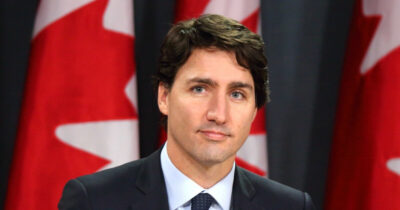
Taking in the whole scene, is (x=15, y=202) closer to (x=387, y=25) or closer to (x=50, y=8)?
(x=50, y=8)

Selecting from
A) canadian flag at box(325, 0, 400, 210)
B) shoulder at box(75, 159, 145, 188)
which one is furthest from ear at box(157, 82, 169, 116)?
canadian flag at box(325, 0, 400, 210)

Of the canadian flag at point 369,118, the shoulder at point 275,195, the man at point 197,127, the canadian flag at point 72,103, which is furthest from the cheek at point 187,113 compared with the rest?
the canadian flag at point 369,118

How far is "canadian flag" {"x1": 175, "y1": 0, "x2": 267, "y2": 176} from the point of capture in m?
1.63

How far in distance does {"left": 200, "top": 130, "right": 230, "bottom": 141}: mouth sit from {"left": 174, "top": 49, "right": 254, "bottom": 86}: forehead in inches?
3.7

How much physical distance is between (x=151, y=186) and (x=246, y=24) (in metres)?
0.64

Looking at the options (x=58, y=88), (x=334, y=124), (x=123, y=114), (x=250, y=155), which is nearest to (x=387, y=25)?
(x=334, y=124)

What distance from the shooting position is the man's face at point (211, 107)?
1.10 metres

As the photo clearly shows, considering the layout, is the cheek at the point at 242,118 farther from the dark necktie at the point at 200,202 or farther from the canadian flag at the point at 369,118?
the canadian flag at the point at 369,118

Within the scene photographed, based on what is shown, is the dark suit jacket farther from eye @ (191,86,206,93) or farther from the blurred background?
the blurred background

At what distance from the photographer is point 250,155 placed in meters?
1.64

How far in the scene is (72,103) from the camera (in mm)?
1541

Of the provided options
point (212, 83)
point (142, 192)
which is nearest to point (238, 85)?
point (212, 83)

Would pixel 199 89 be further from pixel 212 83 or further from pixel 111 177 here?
pixel 111 177

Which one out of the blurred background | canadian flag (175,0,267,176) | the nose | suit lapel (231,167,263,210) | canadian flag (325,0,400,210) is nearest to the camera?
the nose
